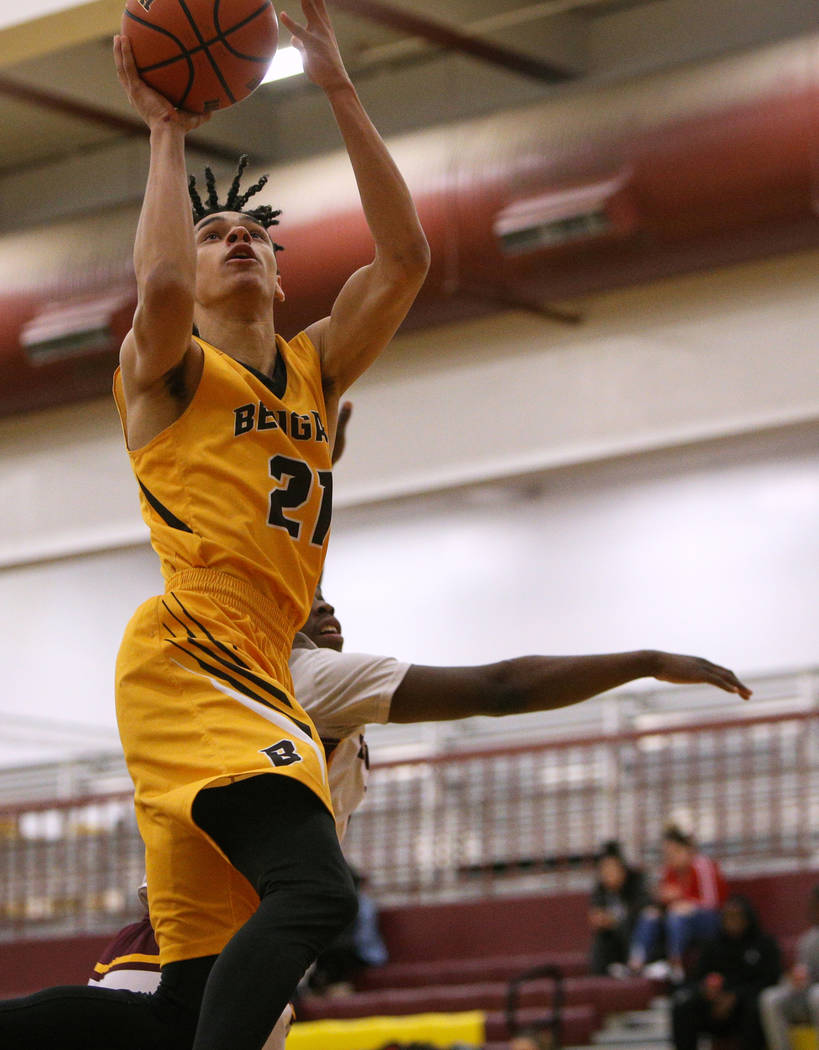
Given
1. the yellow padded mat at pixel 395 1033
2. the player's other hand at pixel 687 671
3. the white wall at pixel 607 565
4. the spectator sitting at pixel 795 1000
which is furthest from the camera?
the white wall at pixel 607 565

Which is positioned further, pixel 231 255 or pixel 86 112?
pixel 86 112

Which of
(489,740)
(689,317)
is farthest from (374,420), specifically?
(489,740)

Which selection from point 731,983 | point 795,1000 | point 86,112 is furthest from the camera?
point 86,112

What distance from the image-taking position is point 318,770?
8.57 feet

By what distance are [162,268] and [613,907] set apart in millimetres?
7667

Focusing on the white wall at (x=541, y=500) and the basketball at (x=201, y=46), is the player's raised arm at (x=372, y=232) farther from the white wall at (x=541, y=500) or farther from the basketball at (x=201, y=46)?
the white wall at (x=541, y=500)

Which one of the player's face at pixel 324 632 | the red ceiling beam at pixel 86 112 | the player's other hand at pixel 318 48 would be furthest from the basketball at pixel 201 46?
the red ceiling beam at pixel 86 112

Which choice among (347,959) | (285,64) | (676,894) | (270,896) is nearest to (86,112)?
(285,64)

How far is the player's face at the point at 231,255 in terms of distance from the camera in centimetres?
303

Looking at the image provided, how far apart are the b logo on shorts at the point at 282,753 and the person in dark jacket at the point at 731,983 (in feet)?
20.4

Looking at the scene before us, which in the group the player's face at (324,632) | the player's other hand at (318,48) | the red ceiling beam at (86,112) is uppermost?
the red ceiling beam at (86,112)

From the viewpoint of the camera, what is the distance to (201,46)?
9.80ft

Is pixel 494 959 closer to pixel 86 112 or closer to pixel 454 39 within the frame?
pixel 454 39

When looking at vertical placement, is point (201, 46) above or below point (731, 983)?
above
